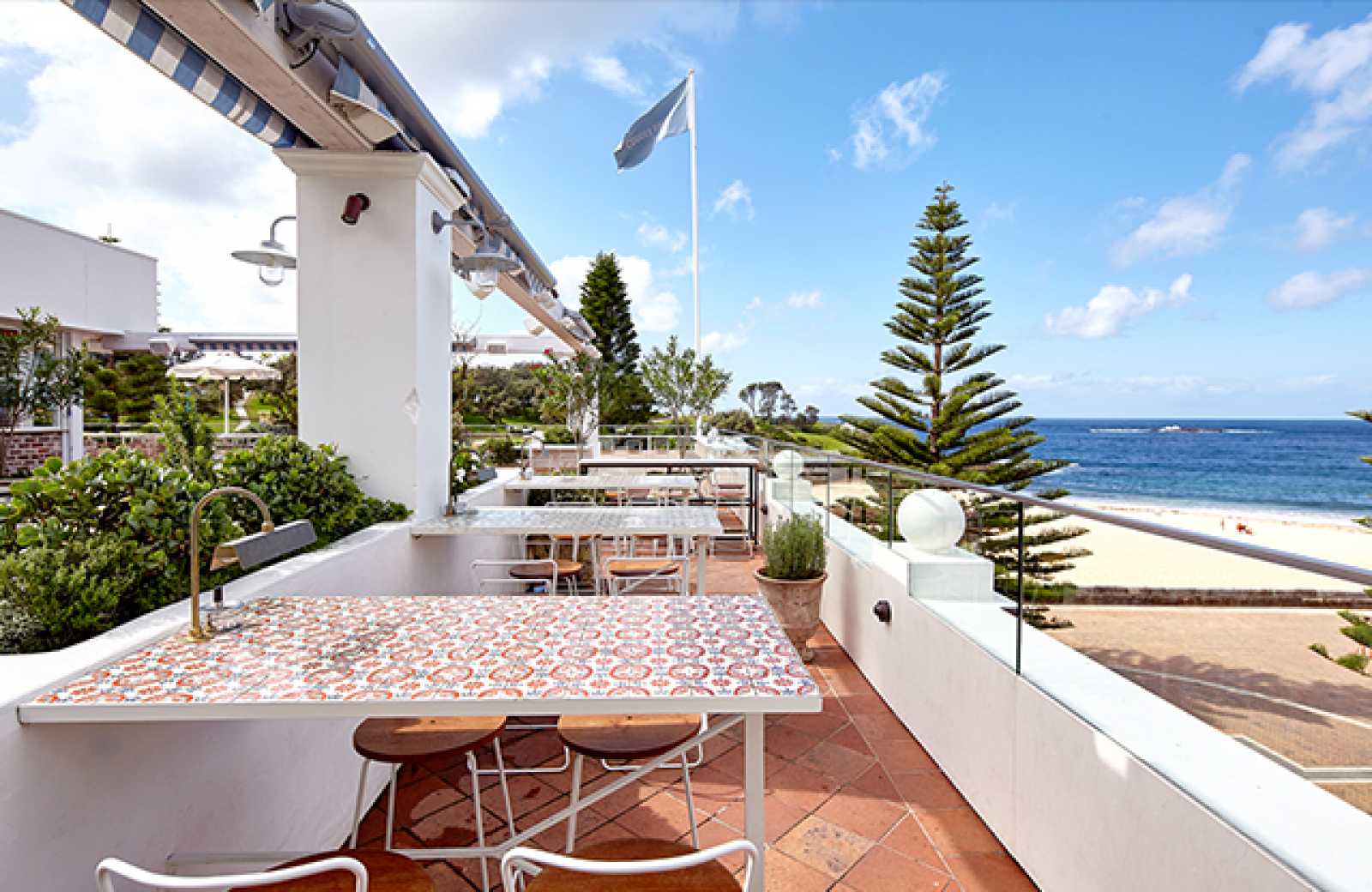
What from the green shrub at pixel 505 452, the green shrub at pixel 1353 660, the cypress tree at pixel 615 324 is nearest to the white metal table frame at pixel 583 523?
the green shrub at pixel 1353 660

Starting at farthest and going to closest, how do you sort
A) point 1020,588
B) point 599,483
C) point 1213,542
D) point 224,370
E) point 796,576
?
point 224,370 < point 599,483 < point 796,576 < point 1020,588 < point 1213,542

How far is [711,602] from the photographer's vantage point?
1948mm

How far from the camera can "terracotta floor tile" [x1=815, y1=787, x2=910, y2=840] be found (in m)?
2.12

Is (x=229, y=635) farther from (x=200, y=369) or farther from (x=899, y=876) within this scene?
(x=200, y=369)

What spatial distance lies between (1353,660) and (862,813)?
1358 millimetres

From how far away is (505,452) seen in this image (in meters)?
10.1

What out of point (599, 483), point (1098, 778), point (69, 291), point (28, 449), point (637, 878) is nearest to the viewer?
point (637, 878)

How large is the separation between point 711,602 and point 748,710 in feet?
2.28

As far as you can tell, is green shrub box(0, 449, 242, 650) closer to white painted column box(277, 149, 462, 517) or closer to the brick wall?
white painted column box(277, 149, 462, 517)

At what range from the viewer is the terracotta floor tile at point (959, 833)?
2.00 metres

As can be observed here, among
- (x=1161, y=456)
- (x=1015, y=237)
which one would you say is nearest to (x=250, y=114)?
(x=1015, y=237)

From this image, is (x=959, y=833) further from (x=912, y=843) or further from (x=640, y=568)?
(x=640, y=568)

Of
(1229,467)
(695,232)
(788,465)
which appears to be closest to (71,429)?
(788,465)

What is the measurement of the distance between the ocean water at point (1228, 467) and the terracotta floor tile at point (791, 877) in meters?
16.1
